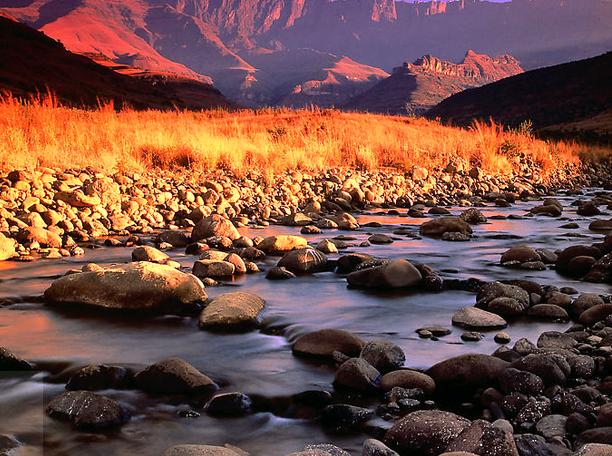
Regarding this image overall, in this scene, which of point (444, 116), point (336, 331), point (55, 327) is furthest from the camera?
point (444, 116)

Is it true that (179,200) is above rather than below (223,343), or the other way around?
above

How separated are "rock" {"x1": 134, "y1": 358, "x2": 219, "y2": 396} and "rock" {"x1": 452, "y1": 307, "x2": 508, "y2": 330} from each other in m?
1.82

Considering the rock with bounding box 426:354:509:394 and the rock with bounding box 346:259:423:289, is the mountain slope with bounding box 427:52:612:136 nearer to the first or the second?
the rock with bounding box 346:259:423:289

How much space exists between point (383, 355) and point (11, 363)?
196 cm

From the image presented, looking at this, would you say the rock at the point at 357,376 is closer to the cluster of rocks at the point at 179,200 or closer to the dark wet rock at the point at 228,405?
the dark wet rock at the point at 228,405

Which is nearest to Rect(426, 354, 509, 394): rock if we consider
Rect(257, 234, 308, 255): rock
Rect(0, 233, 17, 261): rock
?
Rect(257, 234, 308, 255): rock

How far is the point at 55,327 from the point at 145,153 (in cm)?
768

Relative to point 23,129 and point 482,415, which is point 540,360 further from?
point 23,129

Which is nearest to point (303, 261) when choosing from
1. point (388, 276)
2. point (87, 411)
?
point (388, 276)

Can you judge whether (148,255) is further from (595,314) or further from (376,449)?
(376,449)

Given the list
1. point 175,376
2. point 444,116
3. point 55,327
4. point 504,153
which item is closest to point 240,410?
point 175,376

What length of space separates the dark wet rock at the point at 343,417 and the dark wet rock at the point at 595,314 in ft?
6.63

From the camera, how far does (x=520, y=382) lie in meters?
3.13

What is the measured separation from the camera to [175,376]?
3352 millimetres
